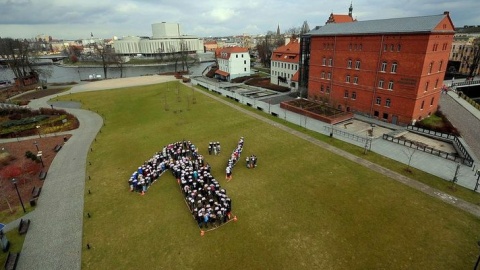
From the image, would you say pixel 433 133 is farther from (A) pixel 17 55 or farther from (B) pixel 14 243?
(A) pixel 17 55

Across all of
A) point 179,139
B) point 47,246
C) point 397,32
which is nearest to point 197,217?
point 47,246

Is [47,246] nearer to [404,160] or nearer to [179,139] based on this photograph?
A: [179,139]

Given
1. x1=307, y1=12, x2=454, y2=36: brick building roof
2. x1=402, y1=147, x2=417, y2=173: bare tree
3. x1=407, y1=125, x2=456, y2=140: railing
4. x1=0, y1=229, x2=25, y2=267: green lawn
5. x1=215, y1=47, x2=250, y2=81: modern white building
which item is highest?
x1=307, y1=12, x2=454, y2=36: brick building roof

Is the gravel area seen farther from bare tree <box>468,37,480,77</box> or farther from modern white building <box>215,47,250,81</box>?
modern white building <box>215,47,250,81</box>

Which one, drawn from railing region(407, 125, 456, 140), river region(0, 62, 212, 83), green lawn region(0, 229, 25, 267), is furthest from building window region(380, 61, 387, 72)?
river region(0, 62, 212, 83)

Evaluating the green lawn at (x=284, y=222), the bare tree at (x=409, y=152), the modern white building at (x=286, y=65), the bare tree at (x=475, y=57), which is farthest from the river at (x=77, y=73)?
the bare tree at (x=475, y=57)

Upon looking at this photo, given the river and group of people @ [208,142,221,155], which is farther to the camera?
the river
